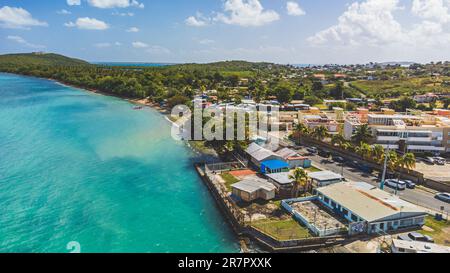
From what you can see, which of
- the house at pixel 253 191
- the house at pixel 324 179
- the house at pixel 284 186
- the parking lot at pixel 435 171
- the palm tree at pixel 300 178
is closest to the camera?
the house at pixel 253 191

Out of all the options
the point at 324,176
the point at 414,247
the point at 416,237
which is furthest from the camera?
the point at 324,176

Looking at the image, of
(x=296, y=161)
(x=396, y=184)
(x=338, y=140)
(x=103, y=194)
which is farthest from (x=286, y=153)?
(x=103, y=194)

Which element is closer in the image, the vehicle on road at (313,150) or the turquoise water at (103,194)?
the turquoise water at (103,194)

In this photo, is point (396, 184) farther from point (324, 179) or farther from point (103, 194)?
point (103, 194)

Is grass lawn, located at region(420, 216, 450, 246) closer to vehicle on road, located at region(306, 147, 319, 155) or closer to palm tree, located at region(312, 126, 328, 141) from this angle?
vehicle on road, located at region(306, 147, 319, 155)

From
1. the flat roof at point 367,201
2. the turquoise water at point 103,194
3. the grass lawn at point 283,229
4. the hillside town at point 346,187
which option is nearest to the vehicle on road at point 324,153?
the hillside town at point 346,187

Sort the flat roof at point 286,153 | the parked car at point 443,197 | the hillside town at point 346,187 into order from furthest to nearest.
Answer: the flat roof at point 286,153 → the parked car at point 443,197 → the hillside town at point 346,187

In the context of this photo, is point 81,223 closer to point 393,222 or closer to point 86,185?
point 86,185

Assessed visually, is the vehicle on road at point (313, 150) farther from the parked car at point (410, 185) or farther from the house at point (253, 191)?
the house at point (253, 191)
